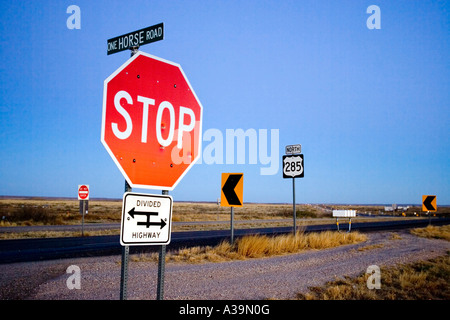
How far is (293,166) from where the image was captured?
14242 mm

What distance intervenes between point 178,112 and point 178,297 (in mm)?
4277

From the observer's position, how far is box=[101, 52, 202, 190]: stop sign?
108 inches

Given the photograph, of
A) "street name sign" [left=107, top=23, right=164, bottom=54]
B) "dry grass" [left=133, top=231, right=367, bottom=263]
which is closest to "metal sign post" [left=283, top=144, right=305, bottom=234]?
"dry grass" [left=133, top=231, right=367, bottom=263]

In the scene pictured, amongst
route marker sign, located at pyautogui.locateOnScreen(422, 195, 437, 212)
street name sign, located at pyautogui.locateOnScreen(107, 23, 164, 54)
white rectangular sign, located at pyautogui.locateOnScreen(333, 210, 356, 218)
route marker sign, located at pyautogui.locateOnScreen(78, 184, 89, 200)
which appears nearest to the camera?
street name sign, located at pyautogui.locateOnScreen(107, 23, 164, 54)

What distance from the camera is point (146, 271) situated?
8.77 metres

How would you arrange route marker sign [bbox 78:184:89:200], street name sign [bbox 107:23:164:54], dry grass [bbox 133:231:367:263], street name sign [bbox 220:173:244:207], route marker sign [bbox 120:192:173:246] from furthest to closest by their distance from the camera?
route marker sign [bbox 78:184:89:200]
street name sign [bbox 220:173:244:207]
dry grass [bbox 133:231:367:263]
street name sign [bbox 107:23:164:54]
route marker sign [bbox 120:192:173:246]

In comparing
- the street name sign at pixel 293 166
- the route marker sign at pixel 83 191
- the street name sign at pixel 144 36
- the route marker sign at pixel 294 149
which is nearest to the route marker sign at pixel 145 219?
the street name sign at pixel 144 36

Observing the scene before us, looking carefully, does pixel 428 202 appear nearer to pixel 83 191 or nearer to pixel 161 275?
pixel 83 191

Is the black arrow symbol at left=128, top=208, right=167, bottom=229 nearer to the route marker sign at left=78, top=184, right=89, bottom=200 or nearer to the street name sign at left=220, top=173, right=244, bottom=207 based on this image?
the street name sign at left=220, top=173, right=244, bottom=207

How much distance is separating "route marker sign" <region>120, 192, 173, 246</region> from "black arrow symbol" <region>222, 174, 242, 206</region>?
10.0m

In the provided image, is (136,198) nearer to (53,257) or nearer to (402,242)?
(53,257)

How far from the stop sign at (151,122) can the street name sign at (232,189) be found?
964 cm

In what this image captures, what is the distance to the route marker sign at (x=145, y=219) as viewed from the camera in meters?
2.71

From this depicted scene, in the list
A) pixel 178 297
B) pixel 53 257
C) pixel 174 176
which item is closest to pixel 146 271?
pixel 178 297
